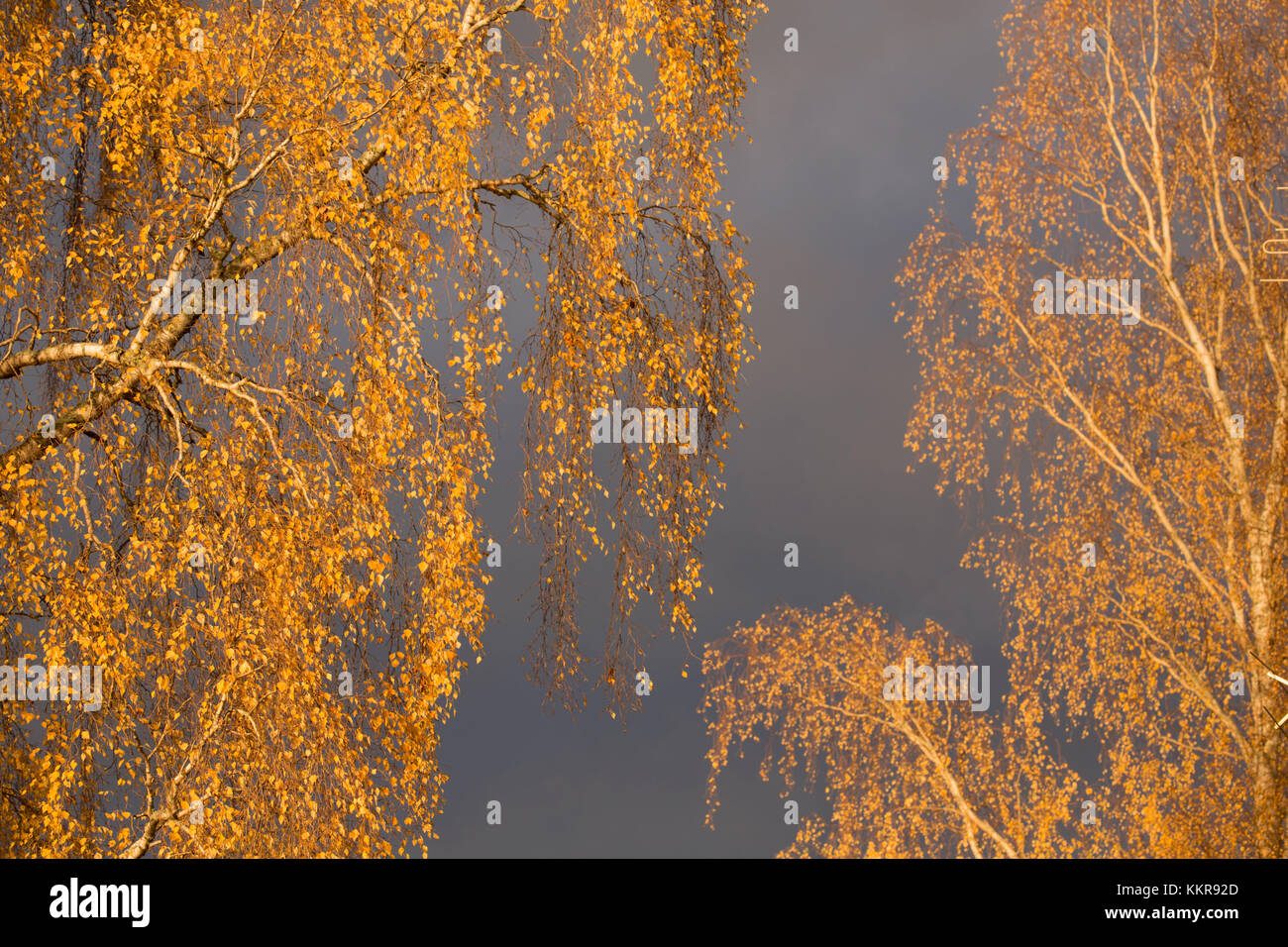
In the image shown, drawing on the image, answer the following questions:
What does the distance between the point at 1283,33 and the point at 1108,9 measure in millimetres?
1673

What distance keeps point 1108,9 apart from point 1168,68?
88 cm

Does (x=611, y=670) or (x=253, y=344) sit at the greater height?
(x=253, y=344)

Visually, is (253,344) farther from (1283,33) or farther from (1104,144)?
(1283,33)

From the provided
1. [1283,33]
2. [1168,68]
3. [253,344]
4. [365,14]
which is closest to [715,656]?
[253,344]

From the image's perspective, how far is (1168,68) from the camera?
11.4m

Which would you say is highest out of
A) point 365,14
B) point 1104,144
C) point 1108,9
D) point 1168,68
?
point 1108,9
